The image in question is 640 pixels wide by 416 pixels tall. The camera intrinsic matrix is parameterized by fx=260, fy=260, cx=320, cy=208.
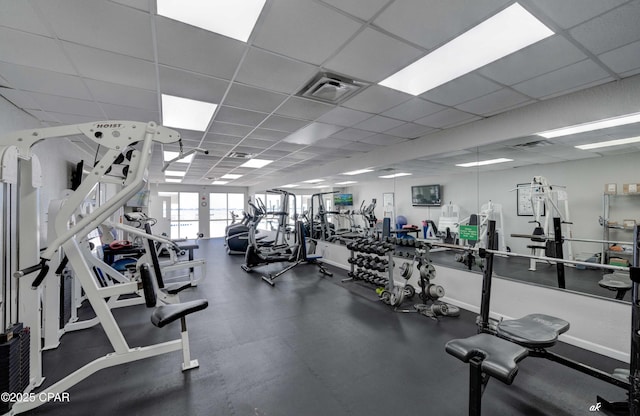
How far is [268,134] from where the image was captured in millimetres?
4332

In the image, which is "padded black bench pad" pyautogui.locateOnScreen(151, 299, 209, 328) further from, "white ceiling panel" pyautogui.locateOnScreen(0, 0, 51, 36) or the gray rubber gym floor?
"white ceiling panel" pyautogui.locateOnScreen(0, 0, 51, 36)

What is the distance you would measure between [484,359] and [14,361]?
292 centimetres

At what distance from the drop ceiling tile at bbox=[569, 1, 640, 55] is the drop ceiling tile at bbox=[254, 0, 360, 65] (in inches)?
60.9

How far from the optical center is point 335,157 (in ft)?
20.8

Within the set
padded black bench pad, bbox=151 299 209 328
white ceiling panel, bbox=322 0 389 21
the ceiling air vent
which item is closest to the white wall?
the ceiling air vent

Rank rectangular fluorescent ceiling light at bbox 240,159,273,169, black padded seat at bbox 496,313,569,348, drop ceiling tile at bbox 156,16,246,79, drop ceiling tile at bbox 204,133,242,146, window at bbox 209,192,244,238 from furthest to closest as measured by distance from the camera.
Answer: window at bbox 209,192,244,238 → rectangular fluorescent ceiling light at bbox 240,159,273,169 → drop ceiling tile at bbox 204,133,242,146 → drop ceiling tile at bbox 156,16,246,79 → black padded seat at bbox 496,313,569,348

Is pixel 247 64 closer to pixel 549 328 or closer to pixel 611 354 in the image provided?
pixel 549 328

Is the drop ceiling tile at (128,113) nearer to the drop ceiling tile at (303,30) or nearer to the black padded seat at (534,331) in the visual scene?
the drop ceiling tile at (303,30)

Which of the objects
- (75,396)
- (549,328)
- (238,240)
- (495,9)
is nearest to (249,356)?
(75,396)

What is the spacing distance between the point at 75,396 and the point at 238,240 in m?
6.02

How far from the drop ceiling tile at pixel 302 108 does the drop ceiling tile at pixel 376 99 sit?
308mm

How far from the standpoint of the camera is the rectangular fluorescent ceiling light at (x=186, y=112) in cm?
306

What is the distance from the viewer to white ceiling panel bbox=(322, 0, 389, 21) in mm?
1569

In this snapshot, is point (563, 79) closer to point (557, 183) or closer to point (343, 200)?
point (557, 183)
